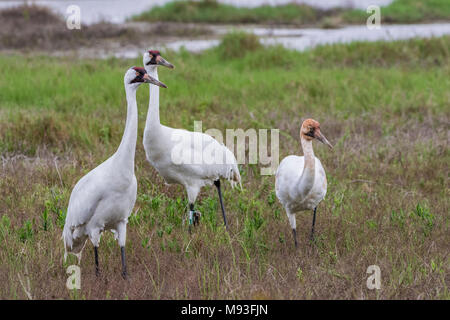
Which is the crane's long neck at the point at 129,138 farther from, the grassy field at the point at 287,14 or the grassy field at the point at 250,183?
the grassy field at the point at 287,14

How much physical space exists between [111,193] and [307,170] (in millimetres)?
1492

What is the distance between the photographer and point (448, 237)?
5.02m

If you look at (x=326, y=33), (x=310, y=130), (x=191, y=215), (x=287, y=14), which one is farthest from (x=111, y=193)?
(x=287, y=14)

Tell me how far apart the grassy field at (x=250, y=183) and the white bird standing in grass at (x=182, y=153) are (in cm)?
25

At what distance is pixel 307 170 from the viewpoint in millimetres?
4734

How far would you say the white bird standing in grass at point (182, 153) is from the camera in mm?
5324

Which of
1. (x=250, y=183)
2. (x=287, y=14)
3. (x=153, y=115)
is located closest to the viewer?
(x=153, y=115)

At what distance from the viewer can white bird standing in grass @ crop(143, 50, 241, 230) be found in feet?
17.5

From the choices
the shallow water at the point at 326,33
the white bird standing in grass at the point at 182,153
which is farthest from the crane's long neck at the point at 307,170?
the shallow water at the point at 326,33

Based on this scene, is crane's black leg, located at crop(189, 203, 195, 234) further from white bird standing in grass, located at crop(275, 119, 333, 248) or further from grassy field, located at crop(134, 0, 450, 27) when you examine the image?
grassy field, located at crop(134, 0, 450, 27)

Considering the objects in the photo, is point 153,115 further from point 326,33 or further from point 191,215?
point 326,33

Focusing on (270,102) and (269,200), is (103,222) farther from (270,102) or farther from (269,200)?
(270,102)

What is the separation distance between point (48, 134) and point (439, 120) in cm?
513

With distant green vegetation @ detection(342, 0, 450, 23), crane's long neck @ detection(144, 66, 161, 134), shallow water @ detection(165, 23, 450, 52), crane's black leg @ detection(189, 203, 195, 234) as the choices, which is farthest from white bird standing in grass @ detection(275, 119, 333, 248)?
distant green vegetation @ detection(342, 0, 450, 23)
